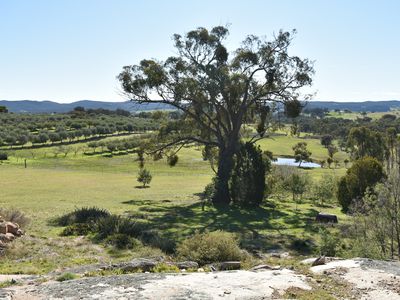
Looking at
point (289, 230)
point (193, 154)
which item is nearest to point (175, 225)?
point (289, 230)

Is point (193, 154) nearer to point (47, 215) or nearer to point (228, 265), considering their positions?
point (47, 215)

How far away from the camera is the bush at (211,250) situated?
16.0m

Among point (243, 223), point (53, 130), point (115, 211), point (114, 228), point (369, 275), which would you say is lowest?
point (243, 223)

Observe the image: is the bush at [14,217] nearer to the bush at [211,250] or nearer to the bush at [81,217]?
the bush at [81,217]

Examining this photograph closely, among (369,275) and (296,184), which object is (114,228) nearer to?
(369,275)

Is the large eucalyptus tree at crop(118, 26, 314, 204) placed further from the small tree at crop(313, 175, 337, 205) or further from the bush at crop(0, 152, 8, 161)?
the bush at crop(0, 152, 8, 161)

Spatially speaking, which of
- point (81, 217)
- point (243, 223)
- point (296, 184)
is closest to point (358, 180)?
point (296, 184)

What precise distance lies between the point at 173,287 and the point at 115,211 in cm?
2056

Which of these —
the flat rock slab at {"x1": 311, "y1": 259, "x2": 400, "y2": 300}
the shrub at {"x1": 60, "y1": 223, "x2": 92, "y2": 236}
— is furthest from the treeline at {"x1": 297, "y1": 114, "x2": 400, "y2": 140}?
the flat rock slab at {"x1": 311, "y1": 259, "x2": 400, "y2": 300}

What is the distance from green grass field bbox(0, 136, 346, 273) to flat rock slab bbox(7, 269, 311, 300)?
4814mm

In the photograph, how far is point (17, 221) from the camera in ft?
75.5

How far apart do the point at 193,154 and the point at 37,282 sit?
82418mm

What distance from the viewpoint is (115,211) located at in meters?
30.8

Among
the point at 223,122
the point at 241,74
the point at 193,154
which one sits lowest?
the point at 193,154
